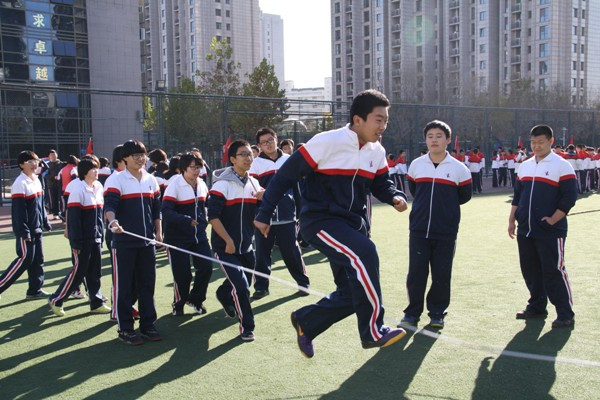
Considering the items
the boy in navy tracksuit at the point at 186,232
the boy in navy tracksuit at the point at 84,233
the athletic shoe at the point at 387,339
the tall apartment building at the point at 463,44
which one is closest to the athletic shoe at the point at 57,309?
the boy in navy tracksuit at the point at 84,233

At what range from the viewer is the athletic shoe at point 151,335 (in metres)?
5.44

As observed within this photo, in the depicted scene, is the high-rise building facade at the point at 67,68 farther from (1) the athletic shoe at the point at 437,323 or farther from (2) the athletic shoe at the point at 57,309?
(1) the athletic shoe at the point at 437,323

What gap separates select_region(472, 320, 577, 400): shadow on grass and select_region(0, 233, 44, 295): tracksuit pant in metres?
5.08

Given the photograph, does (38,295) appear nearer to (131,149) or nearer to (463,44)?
(131,149)

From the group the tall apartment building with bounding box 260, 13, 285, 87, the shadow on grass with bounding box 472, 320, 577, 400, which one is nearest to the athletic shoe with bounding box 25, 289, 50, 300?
the shadow on grass with bounding box 472, 320, 577, 400

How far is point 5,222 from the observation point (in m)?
15.8

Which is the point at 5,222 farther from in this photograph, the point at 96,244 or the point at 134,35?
the point at 134,35

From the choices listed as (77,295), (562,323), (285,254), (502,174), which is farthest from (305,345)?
(502,174)

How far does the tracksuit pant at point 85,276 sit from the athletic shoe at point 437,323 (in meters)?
3.45

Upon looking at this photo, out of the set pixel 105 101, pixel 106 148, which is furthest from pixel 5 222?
pixel 105 101

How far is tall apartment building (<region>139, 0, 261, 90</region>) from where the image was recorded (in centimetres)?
8981

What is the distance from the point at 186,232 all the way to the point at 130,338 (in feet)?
4.13

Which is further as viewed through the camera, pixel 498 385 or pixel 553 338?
pixel 553 338

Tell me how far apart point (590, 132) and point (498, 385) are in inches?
1371
